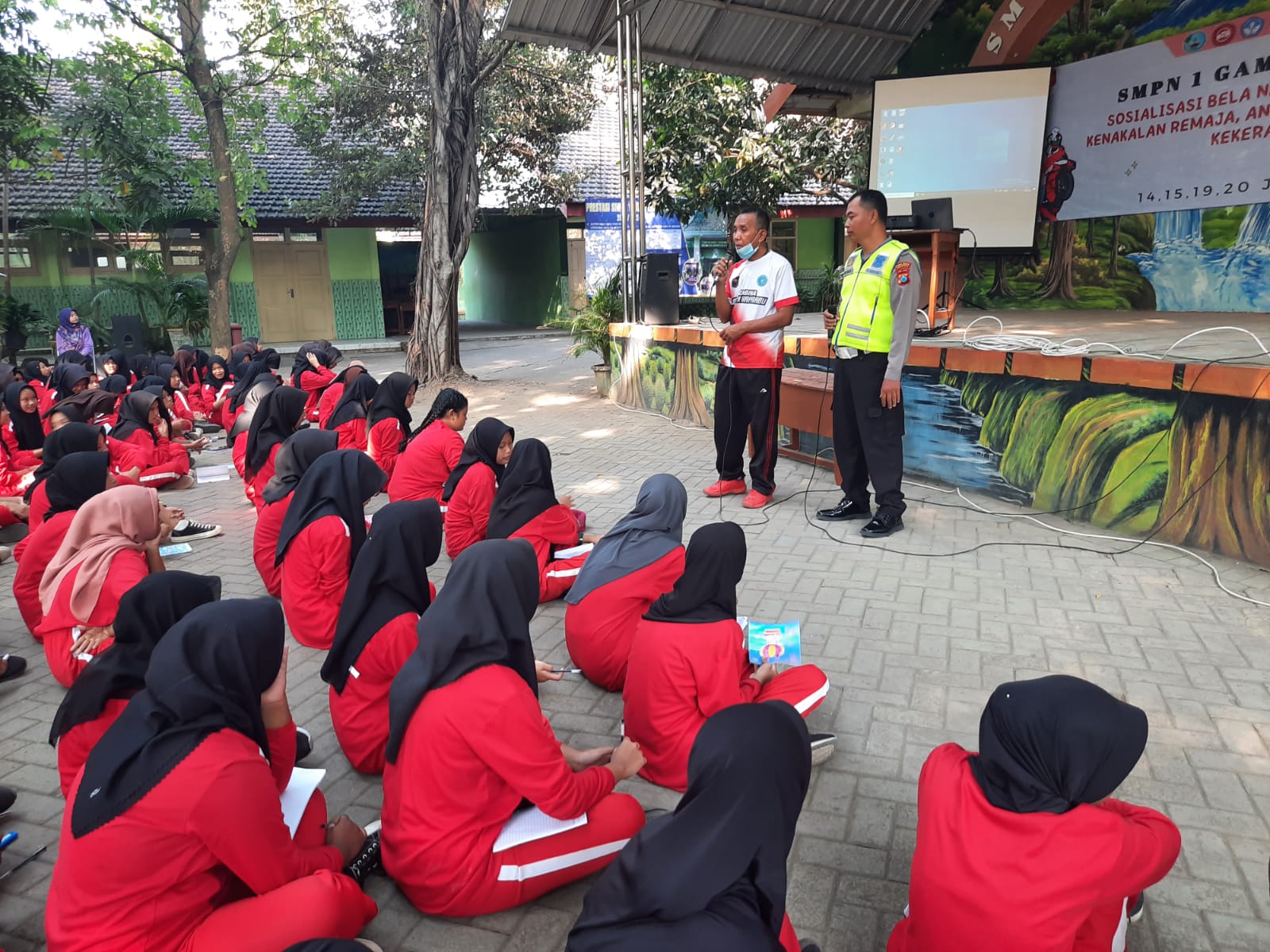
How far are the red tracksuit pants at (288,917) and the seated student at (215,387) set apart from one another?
879 cm

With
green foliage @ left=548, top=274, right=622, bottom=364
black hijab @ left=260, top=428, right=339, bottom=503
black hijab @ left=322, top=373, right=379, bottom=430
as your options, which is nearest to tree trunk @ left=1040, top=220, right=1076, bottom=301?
green foliage @ left=548, top=274, right=622, bottom=364

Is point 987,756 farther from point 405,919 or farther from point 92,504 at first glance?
point 92,504

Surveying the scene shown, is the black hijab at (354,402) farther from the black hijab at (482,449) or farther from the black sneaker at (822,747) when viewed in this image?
the black sneaker at (822,747)

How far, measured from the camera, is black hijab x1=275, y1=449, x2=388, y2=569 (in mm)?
3818

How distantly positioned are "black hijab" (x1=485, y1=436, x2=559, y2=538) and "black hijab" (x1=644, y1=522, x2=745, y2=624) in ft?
5.44

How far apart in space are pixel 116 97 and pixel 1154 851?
50.5 ft

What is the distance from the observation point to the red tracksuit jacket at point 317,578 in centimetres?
379

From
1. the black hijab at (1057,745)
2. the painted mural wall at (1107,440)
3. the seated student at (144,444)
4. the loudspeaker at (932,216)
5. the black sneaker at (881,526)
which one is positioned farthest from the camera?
the loudspeaker at (932,216)

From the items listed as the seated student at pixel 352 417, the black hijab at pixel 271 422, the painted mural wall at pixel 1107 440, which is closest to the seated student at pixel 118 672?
the black hijab at pixel 271 422

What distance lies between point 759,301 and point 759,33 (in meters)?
6.17

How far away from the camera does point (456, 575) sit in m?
2.35

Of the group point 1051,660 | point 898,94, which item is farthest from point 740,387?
point 898,94

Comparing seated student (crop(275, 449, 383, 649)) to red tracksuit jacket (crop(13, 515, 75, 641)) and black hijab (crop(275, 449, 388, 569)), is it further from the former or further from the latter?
red tracksuit jacket (crop(13, 515, 75, 641))

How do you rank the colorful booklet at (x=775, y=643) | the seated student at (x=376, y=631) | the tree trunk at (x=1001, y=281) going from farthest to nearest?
1. the tree trunk at (x=1001, y=281)
2. the colorful booklet at (x=775, y=643)
3. the seated student at (x=376, y=631)
